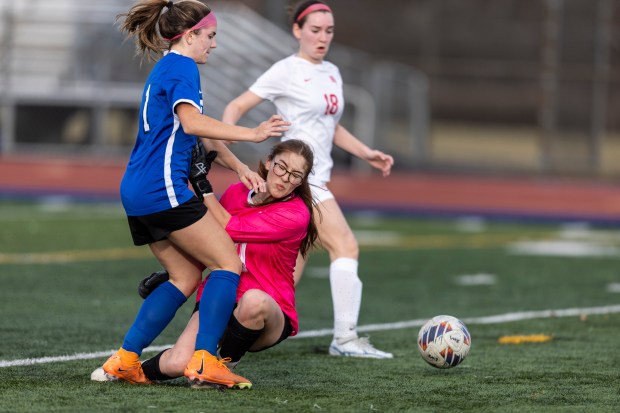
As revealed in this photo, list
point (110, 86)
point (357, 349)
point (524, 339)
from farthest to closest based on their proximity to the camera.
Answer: point (110, 86), point (524, 339), point (357, 349)

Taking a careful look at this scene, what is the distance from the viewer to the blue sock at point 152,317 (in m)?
6.01

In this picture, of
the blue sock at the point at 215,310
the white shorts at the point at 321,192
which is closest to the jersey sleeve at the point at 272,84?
the white shorts at the point at 321,192

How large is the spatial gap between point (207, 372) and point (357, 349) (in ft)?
5.58

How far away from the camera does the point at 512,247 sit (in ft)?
48.0

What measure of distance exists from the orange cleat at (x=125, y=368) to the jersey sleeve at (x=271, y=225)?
A: 746 mm

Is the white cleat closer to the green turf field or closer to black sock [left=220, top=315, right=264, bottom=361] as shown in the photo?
the green turf field

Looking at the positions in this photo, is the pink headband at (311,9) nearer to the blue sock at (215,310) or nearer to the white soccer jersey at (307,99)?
the white soccer jersey at (307,99)

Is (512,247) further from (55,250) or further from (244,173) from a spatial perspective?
(244,173)

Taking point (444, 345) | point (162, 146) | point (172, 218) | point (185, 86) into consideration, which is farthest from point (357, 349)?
point (185, 86)

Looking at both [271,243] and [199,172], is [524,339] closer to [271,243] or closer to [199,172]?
[271,243]

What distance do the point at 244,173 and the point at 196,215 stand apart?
34 centimetres

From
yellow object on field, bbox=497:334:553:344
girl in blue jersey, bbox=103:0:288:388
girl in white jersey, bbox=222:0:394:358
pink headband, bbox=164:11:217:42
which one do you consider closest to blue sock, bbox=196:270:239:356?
girl in blue jersey, bbox=103:0:288:388

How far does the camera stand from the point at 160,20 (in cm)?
605

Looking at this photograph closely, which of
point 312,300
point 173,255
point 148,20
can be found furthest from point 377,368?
point 312,300
